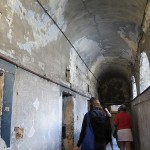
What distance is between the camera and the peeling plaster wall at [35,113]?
10.6 ft

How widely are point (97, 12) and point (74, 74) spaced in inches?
78.3

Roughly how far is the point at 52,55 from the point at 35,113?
4.98 ft

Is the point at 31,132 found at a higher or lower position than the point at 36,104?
lower

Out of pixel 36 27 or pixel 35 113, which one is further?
pixel 36 27

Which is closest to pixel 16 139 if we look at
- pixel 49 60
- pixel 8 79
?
pixel 8 79

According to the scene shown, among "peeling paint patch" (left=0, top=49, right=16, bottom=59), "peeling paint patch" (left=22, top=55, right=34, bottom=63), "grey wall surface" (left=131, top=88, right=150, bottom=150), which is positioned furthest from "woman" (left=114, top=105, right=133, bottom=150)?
"peeling paint patch" (left=0, top=49, right=16, bottom=59)

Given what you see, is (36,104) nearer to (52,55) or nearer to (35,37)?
(35,37)

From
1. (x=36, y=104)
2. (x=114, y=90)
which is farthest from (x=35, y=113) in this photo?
(x=114, y=90)

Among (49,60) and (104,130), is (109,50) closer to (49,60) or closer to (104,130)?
(49,60)

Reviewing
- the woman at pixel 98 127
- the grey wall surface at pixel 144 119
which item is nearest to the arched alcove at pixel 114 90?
the grey wall surface at pixel 144 119

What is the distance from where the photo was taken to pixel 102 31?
705 centimetres

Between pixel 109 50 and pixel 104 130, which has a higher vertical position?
pixel 109 50

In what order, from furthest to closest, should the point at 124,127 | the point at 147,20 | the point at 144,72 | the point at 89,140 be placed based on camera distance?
the point at 124,127, the point at 144,72, the point at 147,20, the point at 89,140

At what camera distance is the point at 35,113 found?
3820 millimetres
